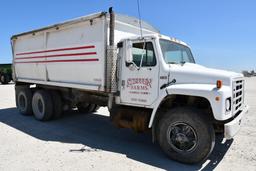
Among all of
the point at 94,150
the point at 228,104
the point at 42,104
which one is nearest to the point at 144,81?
the point at 228,104

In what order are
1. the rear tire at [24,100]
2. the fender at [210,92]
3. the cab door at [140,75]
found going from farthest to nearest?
the rear tire at [24,100]
the cab door at [140,75]
the fender at [210,92]

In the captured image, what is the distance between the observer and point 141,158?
455cm

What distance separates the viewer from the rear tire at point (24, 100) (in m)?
8.41

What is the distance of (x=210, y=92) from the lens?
3871 mm

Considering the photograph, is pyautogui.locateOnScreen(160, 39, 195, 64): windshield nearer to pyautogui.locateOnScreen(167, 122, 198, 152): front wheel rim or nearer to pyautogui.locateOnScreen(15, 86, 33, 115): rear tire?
pyautogui.locateOnScreen(167, 122, 198, 152): front wheel rim

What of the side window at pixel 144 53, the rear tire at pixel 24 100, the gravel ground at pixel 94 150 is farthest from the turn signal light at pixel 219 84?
the rear tire at pixel 24 100

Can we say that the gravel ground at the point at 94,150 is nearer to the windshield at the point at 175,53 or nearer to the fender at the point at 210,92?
the fender at the point at 210,92

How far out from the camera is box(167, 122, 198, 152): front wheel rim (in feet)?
14.0

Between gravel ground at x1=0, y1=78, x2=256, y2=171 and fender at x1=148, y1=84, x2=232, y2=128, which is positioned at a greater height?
fender at x1=148, y1=84, x2=232, y2=128

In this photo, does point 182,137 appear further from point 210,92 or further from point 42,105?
point 42,105

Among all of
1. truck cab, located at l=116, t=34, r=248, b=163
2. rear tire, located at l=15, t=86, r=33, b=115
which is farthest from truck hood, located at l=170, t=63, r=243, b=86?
rear tire, located at l=15, t=86, r=33, b=115

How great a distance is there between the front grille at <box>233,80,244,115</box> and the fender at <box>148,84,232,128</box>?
1.01 ft

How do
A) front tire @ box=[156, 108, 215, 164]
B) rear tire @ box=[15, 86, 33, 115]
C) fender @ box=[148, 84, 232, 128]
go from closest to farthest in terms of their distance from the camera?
fender @ box=[148, 84, 232, 128] < front tire @ box=[156, 108, 215, 164] < rear tire @ box=[15, 86, 33, 115]

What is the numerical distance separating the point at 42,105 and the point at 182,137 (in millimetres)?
5188
